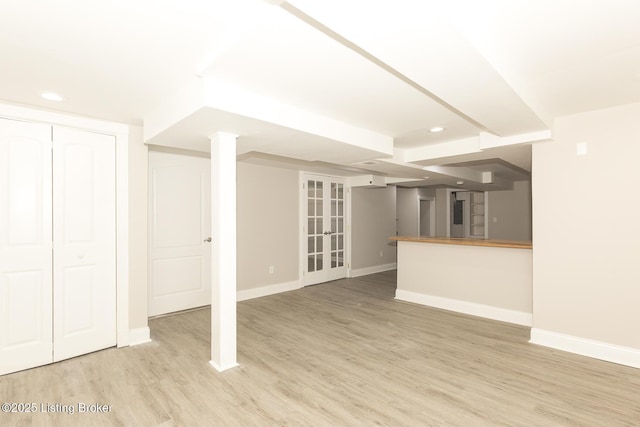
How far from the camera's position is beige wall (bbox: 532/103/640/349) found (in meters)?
2.85

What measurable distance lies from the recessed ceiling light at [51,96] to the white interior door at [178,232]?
149 centimetres

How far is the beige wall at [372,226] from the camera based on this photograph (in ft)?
23.2

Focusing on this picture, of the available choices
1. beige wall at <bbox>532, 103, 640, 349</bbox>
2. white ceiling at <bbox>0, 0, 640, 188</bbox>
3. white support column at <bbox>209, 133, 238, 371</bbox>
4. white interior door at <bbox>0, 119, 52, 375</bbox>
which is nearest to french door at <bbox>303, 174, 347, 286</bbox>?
white ceiling at <bbox>0, 0, 640, 188</bbox>

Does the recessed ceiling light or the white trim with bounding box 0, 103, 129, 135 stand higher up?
the recessed ceiling light

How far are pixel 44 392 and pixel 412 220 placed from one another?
318 inches

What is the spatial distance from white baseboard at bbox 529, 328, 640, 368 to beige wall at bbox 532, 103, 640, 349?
1.6 inches

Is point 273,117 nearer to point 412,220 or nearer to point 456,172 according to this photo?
point 456,172

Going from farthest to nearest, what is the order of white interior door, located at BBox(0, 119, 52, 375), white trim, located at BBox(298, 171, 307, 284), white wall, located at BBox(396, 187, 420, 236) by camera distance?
1. white wall, located at BBox(396, 187, 420, 236)
2. white trim, located at BBox(298, 171, 307, 284)
3. white interior door, located at BBox(0, 119, 52, 375)

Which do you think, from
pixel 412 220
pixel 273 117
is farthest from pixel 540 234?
pixel 412 220

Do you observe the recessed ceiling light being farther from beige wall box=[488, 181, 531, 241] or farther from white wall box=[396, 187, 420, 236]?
beige wall box=[488, 181, 531, 241]

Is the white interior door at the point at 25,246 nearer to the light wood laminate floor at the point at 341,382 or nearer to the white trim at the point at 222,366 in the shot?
the light wood laminate floor at the point at 341,382

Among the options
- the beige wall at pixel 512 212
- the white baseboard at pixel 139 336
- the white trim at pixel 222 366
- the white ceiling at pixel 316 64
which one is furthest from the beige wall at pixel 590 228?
the beige wall at pixel 512 212

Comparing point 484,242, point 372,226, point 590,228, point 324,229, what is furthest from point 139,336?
point 372,226

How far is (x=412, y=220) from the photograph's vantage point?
350 inches
